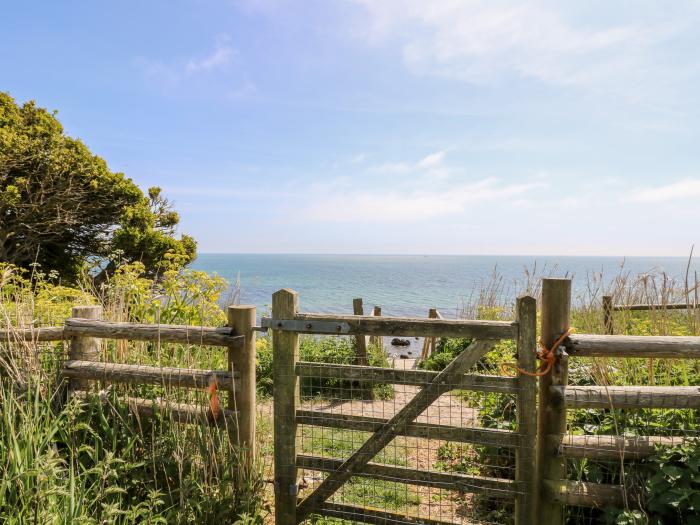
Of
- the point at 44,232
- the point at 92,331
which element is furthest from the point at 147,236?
the point at 92,331

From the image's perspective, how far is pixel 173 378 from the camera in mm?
3336

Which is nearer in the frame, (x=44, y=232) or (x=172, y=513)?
(x=172, y=513)

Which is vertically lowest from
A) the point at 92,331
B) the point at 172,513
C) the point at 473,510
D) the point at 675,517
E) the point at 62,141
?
the point at 473,510

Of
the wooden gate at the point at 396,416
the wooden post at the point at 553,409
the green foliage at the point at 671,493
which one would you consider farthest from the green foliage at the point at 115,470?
the green foliage at the point at 671,493

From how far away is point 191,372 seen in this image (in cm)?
335

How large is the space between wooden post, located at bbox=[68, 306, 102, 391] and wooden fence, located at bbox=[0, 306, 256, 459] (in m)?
0.01

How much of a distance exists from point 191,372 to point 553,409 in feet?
8.57

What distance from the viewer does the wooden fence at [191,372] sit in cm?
327

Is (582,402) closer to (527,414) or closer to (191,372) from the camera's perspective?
(527,414)

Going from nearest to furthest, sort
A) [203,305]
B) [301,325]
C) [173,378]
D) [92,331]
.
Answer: [301,325], [173,378], [92,331], [203,305]

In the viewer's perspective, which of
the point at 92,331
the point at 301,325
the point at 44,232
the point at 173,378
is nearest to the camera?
the point at 301,325

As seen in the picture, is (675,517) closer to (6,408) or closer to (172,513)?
(172,513)

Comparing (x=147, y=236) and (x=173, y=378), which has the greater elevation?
(x=147, y=236)

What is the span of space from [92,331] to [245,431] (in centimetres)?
153
